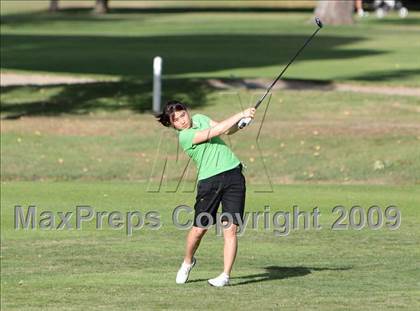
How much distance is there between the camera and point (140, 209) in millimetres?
17625

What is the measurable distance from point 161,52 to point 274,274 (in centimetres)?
2961

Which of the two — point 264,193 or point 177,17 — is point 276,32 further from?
point 264,193

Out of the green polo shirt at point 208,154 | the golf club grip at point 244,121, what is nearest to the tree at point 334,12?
the green polo shirt at point 208,154

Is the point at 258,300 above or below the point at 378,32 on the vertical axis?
above

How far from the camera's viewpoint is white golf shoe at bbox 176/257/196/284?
1180 cm

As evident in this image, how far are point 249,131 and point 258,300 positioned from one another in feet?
48.1

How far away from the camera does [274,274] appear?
41.2ft

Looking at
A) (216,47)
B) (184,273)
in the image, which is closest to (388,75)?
(216,47)

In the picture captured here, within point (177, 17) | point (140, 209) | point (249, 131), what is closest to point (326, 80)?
point (249, 131)

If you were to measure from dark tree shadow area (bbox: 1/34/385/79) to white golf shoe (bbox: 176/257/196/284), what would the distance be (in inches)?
907

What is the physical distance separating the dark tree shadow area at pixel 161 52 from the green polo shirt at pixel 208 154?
Result: 23.4m

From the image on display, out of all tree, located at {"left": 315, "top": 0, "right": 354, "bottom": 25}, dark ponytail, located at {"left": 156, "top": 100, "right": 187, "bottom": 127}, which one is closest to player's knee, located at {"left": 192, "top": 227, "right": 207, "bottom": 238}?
dark ponytail, located at {"left": 156, "top": 100, "right": 187, "bottom": 127}

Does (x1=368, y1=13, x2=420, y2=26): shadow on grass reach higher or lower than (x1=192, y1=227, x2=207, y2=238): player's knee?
lower

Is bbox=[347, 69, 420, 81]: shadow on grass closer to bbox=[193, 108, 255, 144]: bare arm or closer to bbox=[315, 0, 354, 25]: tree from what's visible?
bbox=[315, 0, 354, 25]: tree
